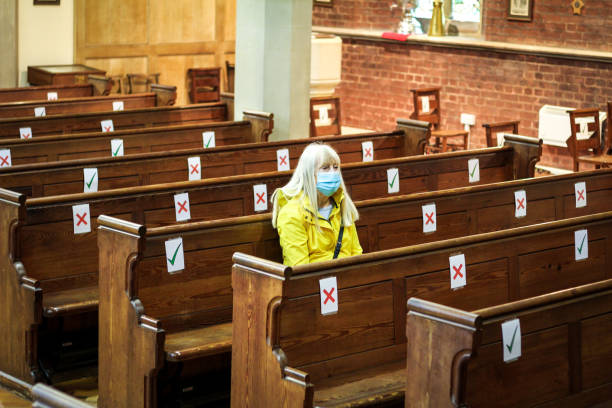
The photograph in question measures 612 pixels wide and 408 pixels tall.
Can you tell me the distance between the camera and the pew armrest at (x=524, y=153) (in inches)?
267

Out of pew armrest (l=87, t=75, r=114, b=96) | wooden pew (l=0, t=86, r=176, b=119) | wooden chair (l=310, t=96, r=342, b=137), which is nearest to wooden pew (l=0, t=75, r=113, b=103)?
pew armrest (l=87, t=75, r=114, b=96)

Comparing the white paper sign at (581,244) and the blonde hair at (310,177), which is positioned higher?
the blonde hair at (310,177)

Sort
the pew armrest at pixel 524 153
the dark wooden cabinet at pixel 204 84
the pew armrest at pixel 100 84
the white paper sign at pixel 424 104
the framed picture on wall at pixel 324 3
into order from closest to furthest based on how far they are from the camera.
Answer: the pew armrest at pixel 524 153
the pew armrest at pixel 100 84
the white paper sign at pixel 424 104
the dark wooden cabinet at pixel 204 84
the framed picture on wall at pixel 324 3

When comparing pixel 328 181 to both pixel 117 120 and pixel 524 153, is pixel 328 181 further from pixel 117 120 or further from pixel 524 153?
pixel 117 120

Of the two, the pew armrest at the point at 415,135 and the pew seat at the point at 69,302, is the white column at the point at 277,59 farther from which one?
the pew seat at the point at 69,302

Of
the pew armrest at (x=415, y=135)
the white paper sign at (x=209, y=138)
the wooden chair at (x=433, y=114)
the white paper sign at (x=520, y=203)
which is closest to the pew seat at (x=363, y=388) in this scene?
the white paper sign at (x=520, y=203)

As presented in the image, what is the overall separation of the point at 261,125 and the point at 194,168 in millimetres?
1409

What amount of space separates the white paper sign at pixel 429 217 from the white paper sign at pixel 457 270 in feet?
3.20

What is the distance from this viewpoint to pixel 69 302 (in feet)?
15.1

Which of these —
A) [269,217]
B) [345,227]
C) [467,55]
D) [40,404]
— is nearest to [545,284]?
[345,227]

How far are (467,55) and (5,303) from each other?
849 cm

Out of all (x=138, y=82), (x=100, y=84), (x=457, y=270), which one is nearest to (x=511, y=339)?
(x=457, y=270)

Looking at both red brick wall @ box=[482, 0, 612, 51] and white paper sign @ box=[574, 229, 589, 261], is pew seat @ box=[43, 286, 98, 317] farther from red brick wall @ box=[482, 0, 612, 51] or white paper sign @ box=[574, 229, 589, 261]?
red brick wall @ box=[482, 0, 612, 51]

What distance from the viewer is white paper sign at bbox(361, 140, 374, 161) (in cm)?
721
